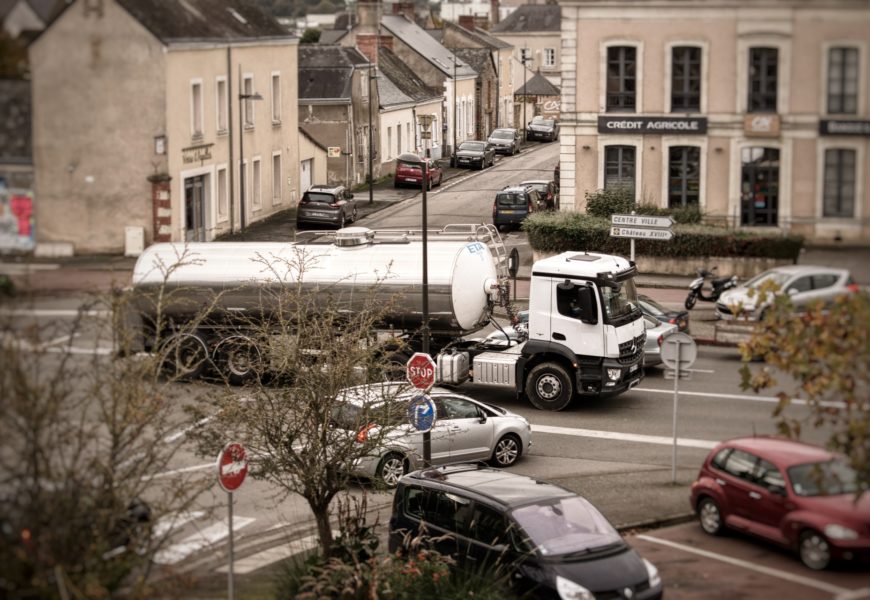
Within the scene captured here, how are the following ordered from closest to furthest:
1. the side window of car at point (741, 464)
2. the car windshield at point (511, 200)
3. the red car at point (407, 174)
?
the side window of car at point (741, 464) < the car windshield at point (511, 200) < the red car at point (407, 174)

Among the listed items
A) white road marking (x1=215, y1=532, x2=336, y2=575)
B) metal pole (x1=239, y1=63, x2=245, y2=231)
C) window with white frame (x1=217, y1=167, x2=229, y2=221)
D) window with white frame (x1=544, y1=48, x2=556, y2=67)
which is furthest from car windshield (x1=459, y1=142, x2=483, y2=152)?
window with white frame (x1=544, y1=48, x2=556, y2=67)

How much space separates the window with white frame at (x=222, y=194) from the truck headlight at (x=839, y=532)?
750cm

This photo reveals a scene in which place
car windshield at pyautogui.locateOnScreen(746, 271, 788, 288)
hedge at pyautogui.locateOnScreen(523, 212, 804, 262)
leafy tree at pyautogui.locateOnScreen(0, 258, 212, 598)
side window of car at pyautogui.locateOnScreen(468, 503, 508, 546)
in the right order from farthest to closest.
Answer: side window of car at pyautogui.locateOnScreen(468, 503, 508, 546) → car windshield at pyautogui.locateOnScreen(746, 271, 788, 288) → hedge at pyautogui.locateOnScreen(523, 212, 804, 262) → leafy tree at pyautogui.locateOnScreen(0, 258, 212, 598)

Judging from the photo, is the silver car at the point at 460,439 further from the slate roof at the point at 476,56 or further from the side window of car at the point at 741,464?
the slate roof at the point at 476,56

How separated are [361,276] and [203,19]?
40.9 ft

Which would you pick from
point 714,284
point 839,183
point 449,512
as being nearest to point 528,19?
point 449,512

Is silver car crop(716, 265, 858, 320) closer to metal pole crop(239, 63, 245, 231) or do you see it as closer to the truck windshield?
metal pole crop(239, 63, 245, 231)

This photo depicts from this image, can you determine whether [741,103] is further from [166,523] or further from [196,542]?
[196,542]

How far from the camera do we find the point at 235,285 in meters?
25.1

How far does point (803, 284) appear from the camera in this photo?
11.0 metres

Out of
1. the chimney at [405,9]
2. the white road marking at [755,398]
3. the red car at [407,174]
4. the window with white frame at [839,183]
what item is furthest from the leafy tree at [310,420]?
the chimney at [405,9]

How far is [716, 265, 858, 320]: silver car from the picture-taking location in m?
10.1

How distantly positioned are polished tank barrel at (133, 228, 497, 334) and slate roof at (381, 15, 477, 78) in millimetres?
23279

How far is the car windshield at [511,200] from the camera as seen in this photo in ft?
103
